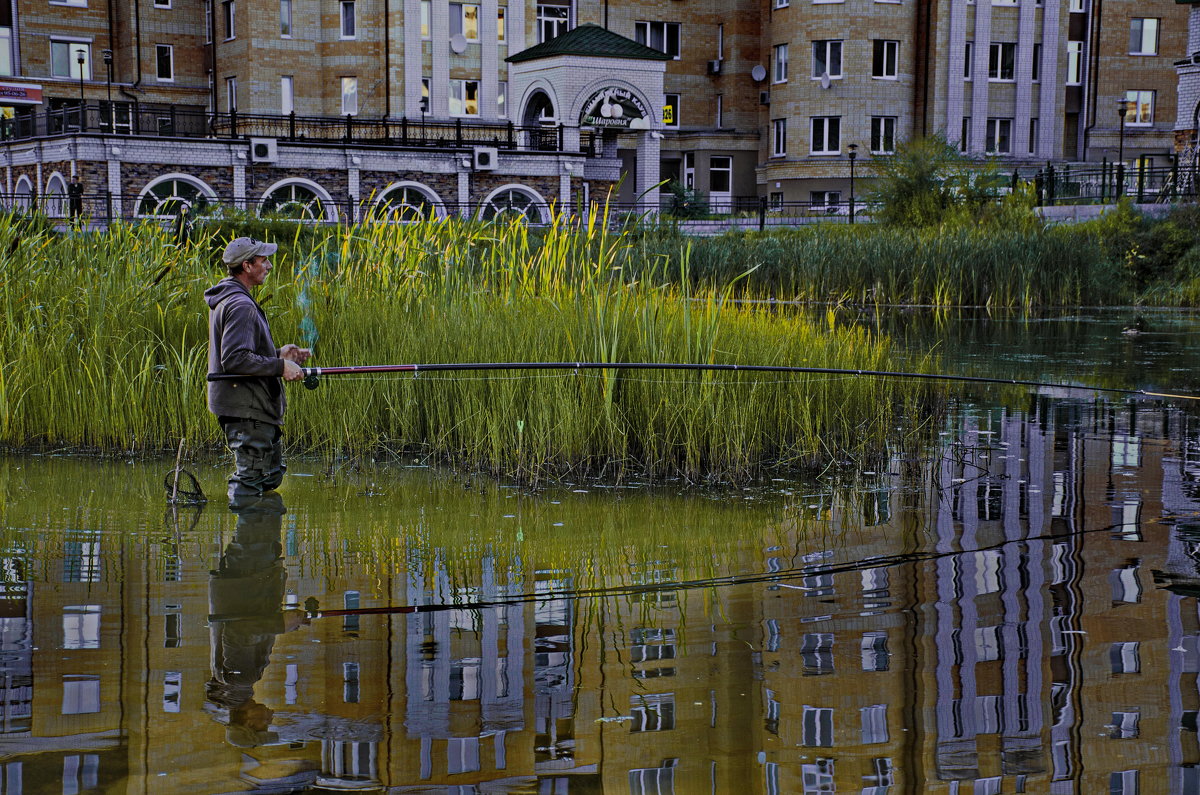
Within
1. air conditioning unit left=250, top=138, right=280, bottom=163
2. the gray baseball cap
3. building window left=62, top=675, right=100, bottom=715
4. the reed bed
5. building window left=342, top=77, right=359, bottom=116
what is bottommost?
building window left=62, top=675, right=100, bottom=715

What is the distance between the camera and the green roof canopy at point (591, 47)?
155 feet

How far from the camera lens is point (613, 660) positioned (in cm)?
536

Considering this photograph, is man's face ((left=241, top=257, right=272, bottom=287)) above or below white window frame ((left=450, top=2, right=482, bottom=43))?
below

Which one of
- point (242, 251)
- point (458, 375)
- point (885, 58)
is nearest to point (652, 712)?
point (242, 251)

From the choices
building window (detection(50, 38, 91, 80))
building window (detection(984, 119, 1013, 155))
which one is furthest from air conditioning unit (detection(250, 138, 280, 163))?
building window (detection(984, 119, 1013, 155))

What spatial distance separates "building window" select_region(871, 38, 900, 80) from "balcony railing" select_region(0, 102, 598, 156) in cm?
1102

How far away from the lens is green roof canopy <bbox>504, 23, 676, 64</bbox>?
155 ft

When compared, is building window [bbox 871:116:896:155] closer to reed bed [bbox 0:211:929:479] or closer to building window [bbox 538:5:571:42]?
building window [bbox 538:5:571:42]

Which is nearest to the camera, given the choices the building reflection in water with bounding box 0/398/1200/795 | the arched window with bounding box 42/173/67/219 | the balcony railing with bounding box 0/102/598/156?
the building reflection in water with bounding box 0/398/1200/795

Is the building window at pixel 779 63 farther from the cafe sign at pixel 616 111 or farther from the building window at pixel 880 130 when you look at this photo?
the cafe sign at pixel 616 111

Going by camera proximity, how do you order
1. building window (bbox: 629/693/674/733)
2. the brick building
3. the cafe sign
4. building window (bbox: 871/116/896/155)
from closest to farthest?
building window (bbox: 629/693/674/733)
the brick building
the cafe sign
building window (bbox: 871/116/896/155)

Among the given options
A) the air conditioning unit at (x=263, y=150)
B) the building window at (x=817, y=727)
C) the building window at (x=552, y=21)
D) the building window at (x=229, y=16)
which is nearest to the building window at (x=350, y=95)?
the building window at (x=229, y=16)

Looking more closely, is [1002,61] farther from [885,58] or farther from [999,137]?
[885,58]

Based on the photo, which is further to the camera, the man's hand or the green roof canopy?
the green roof canopy
